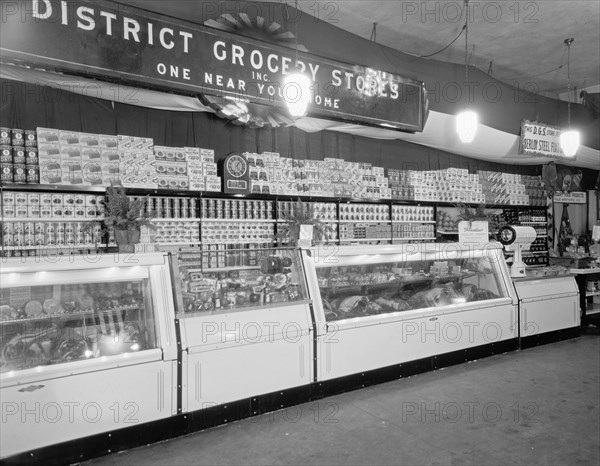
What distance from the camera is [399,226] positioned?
699cm

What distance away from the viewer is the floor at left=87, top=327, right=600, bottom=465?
2820mm

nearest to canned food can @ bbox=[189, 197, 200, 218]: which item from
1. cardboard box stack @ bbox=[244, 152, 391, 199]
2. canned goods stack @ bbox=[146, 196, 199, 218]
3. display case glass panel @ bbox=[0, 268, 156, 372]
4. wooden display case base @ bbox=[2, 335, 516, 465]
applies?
canned goods stack @ bbox=[146, 196, 199, 218]

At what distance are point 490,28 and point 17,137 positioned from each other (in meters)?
5.96

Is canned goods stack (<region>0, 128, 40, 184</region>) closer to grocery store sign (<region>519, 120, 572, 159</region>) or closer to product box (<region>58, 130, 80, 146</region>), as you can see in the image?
product box (<region>58, 130, 80, 146</region>)

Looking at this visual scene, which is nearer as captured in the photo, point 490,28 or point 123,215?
point 123,215

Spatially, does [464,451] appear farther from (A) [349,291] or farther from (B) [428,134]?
(B) [428,134]

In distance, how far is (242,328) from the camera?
11.0 ft

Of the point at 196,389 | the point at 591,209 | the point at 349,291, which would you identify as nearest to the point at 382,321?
the point at 349,291

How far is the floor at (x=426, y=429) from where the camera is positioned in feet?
9.25

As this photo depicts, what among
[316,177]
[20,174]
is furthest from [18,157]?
[316,177]

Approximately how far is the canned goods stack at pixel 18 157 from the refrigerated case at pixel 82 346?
174 centimetres

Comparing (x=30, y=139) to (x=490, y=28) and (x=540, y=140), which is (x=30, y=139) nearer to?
(x=490, y=28)

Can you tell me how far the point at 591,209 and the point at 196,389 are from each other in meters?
10.0

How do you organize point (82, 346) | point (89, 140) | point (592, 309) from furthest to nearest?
point (592, 309), point (89, 140), point (82, 346)
